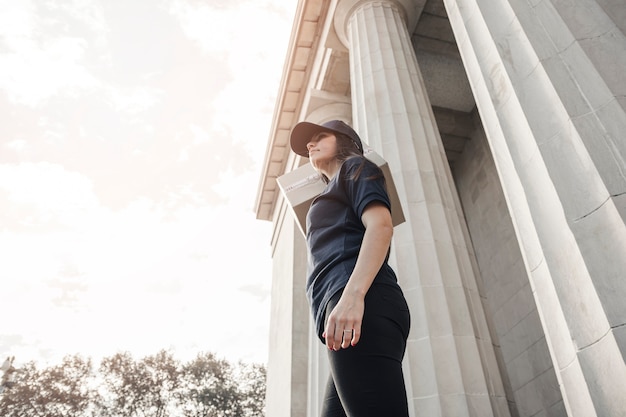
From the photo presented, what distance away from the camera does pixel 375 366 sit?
5.90 feet

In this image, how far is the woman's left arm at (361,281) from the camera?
1826 mm

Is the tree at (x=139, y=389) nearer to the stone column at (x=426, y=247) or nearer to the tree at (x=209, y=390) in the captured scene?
the tree at (x=209, y=390)

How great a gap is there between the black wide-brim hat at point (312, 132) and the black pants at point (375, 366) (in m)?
1.28

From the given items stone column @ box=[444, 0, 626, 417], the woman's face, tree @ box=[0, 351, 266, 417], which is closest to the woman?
the woman's face

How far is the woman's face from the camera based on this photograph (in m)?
2.93

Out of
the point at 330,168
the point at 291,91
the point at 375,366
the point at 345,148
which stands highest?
the point at 291,91

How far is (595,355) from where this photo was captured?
2.92 m

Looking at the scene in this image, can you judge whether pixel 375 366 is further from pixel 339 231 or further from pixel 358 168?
pixel 358 168

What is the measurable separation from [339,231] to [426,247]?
4707 mm

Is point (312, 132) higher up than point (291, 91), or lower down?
lower down

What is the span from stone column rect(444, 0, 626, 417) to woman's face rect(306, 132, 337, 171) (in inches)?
73.5

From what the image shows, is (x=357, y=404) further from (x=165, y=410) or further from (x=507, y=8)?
(x=165, y=410)

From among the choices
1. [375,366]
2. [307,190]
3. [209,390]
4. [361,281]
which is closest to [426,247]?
[307,190]

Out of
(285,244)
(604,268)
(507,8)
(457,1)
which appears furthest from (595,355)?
(285,244)
